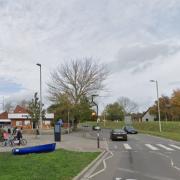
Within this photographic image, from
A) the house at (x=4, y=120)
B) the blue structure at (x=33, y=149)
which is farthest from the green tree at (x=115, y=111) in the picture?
the blue structure at (x=33, y=149)

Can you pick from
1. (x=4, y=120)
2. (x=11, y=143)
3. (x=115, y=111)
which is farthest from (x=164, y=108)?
(x=11, y=143)

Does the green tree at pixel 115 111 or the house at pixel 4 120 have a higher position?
the green tree at pixel 115 111

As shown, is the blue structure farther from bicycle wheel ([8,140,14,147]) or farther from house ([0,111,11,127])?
house ([0,111,11,127])

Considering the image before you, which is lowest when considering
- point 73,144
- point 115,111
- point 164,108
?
point 73,144

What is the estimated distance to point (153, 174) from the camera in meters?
17.2

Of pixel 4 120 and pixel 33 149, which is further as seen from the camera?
pixel 4 120

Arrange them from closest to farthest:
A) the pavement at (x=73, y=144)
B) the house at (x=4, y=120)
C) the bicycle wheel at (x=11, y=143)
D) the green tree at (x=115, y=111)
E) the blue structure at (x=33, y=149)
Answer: the blue structure at (x=33, y=149), the pavement at (x=73, y=144), the bicycle wheel at (x=11, y=143), the house at (x=4, y=120), the green tree at (x=115, y=111)

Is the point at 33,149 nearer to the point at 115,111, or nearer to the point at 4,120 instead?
the point at 4,120

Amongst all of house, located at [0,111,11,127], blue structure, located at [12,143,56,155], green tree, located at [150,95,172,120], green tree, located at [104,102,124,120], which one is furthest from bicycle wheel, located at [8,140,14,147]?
green tree, located at [104,102,124,120]

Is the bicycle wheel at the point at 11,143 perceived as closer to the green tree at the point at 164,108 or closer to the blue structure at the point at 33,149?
the blue structure at the point at 33,149

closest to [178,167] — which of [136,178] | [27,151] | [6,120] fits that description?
[136,178]

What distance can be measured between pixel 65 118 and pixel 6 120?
26.3 metres

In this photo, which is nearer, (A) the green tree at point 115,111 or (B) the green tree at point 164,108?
(B) the green tree at point 164,108

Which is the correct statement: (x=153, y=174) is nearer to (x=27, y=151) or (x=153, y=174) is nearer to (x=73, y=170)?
(x=73, y=170)
